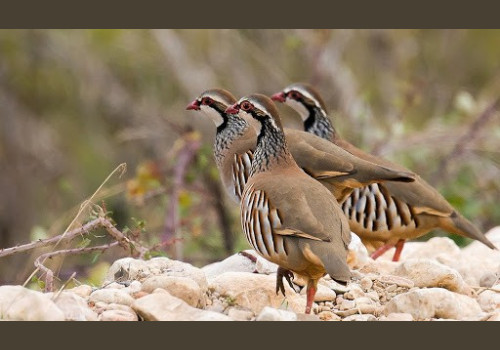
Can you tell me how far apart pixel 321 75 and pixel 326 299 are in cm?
773

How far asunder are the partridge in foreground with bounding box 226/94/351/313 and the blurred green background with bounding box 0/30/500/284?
17.4 ft

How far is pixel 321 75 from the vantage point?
13203 mm

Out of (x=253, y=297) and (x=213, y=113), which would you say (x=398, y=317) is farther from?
(x=213, y=113)

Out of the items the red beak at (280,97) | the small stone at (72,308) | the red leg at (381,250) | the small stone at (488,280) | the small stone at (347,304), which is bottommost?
the small stone at (72,308)

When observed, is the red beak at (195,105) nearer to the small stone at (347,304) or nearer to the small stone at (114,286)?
the small stone at (114,286)

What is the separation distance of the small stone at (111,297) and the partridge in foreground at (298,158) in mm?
1777

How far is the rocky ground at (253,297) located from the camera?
485 cm

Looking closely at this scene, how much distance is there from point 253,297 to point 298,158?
151cm

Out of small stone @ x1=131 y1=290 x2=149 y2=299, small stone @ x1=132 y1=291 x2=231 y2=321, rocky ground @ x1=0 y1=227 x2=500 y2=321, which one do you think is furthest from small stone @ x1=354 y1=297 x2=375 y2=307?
small stone @ x1=131 y1=290 x2=149 y2=299

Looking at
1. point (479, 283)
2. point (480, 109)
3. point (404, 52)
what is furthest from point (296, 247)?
point (404, 52)

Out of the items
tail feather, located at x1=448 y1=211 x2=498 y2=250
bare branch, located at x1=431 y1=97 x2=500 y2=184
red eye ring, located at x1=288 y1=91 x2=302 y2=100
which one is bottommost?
tail feather, located at x1=448 y1=211 x2=498 y2=250

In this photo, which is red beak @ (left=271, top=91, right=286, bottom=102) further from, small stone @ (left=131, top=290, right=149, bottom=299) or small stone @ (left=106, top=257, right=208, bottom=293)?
small stone @ (left=131, top=290, right=149, bottom=299)

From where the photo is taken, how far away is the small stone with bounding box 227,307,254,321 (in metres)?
5.10

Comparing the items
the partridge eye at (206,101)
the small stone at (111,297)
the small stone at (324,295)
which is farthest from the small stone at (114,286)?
the partridge eye at (206,101)
